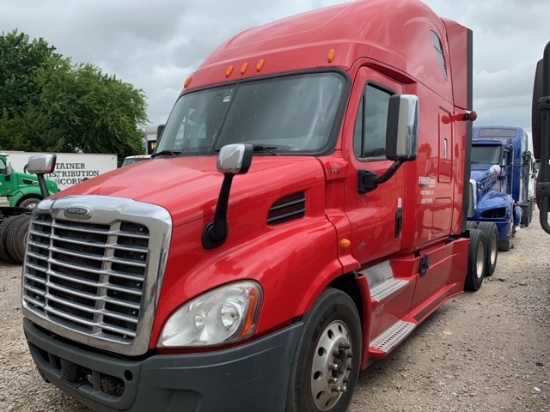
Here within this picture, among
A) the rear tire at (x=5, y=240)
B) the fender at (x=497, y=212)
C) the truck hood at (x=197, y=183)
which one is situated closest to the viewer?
the truck hood at (x=197, y=183)

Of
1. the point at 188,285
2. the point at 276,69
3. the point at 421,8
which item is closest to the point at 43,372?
the point at 188,285

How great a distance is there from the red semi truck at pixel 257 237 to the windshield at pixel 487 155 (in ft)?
24.6

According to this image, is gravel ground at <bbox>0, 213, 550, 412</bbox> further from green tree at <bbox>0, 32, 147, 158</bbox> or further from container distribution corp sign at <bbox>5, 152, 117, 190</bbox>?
green tree at <bbox>0, 32, 147, 158</bbox>

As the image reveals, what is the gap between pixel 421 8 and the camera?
479 cm

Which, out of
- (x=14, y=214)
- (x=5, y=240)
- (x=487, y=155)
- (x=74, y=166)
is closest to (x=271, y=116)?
(x=5, y=240)

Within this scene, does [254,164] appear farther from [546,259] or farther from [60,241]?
[546,259]

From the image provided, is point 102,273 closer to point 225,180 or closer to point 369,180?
point 225,180

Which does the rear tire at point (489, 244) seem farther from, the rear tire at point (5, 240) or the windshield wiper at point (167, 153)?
the rear tire at point (5, 240)

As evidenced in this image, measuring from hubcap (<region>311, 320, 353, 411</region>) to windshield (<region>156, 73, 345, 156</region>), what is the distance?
1.23 metres

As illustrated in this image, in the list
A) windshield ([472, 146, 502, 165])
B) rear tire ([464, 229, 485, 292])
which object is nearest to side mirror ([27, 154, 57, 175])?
rear tire ([464, 229, 485, 292])

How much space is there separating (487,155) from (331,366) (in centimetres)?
999

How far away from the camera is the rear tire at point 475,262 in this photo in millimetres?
6914

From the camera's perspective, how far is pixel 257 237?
110 inches

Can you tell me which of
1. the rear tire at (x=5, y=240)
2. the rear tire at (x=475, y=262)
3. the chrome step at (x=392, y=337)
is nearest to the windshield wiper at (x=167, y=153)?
the chrome step at (x=392, y=337)
